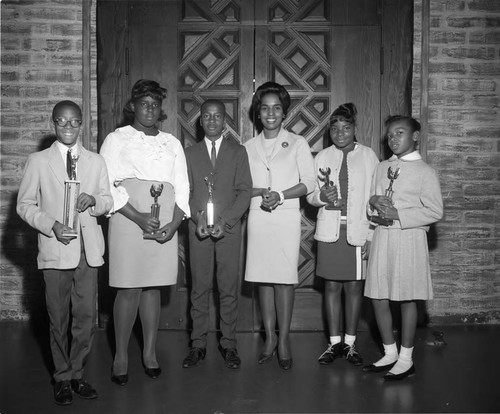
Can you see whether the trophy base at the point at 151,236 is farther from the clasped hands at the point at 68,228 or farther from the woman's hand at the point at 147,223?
the clasped hands at the point at 68,228

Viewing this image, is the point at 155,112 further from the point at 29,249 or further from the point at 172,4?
the point at 29,249

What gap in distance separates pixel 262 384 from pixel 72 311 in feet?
4.63

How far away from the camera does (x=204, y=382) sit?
171 inches

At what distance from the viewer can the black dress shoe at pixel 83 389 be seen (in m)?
4.00

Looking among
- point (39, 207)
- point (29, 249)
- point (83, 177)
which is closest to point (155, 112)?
point (83, 177)

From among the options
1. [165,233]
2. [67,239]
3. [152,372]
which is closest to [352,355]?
[152,372]

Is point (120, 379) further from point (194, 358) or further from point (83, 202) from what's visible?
point (83, 202)

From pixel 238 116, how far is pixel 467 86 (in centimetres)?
223

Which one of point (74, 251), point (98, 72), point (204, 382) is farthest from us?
point (98, 72)

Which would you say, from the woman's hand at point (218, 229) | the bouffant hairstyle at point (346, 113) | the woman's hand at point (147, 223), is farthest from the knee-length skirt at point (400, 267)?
the woman's hand at point (147, 223)

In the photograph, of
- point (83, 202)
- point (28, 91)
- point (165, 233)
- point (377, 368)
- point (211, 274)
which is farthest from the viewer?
point (28, 91)

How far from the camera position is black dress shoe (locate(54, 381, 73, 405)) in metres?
3.90

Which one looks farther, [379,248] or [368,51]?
[368,51]

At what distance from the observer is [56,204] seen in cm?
397
